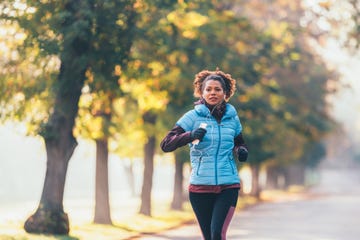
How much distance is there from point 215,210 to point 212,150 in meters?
0.51

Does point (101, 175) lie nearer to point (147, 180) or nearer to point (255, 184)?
point (147, 180)

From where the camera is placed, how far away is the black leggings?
6.39 m

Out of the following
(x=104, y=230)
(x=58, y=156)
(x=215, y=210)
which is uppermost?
(x=58, y=156)

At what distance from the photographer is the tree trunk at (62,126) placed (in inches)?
532

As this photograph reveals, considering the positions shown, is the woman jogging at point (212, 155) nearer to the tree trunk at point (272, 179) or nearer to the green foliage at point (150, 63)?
the green foliage at point (150, 63)

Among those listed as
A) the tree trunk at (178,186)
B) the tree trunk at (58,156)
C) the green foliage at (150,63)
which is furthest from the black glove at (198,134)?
the tree trunk at (178,186)

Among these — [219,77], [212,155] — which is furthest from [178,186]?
[212,155]

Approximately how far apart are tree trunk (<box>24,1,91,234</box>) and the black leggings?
284 inches

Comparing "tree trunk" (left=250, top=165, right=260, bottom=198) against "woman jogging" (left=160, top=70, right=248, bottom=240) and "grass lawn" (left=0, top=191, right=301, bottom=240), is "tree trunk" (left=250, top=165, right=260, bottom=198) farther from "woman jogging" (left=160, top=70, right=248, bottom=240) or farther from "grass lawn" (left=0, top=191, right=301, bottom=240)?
"woman jogging" (left=160, top=70, right=248, bottom=240)

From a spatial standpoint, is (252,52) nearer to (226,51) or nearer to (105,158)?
(226,51)

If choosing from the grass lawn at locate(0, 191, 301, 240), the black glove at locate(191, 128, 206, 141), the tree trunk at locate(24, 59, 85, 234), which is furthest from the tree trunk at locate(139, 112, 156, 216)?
the black glove at locate(191, 128, 206, 141)

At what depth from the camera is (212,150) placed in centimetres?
647

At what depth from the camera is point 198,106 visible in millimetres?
6613

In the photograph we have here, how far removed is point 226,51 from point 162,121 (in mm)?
2823
